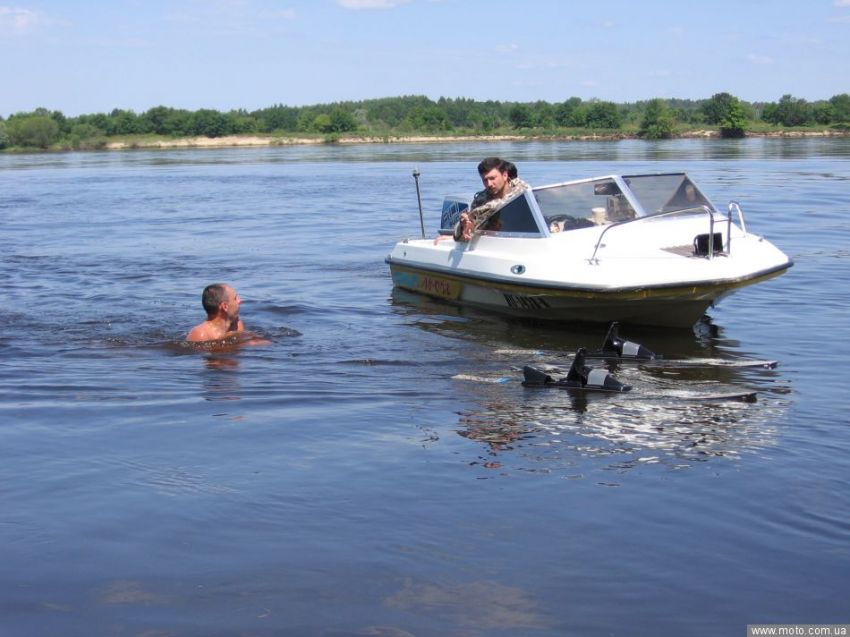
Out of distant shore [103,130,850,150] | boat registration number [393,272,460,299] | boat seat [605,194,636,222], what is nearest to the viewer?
boat seat [605,194,636,222]

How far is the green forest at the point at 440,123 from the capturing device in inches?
4134

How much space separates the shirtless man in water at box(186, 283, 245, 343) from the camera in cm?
1077

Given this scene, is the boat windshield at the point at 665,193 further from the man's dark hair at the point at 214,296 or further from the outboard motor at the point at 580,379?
the man's dark hair at the point at 214,296

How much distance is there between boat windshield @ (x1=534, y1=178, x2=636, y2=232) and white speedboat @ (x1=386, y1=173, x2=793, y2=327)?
0.04 ft

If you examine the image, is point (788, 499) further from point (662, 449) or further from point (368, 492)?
point (368, 492)

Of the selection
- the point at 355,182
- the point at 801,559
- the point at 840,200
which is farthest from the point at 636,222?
the point at 355,182

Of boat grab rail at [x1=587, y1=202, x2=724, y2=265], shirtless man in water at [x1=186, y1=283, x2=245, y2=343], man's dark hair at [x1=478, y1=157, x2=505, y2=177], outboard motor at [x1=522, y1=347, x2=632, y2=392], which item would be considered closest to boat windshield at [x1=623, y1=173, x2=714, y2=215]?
boat grab rail at [x1=587, y1=202, x2=724, y2=265]

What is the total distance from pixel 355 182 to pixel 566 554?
3521 cm

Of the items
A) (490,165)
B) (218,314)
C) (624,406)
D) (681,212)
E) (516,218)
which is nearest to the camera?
(624,406)

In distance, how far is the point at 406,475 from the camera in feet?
22.5

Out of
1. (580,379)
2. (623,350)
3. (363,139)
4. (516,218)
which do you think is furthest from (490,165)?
(363,139)

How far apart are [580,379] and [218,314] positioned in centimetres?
411

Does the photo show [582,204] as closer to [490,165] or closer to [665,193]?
[665,193]

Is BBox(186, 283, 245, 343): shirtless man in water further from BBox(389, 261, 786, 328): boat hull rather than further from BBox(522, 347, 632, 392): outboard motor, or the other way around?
BBox(522, 347, 632, 392): outboard motor
